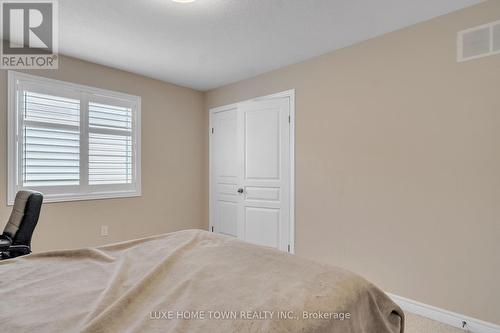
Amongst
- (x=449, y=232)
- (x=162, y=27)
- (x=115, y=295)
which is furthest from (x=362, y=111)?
(x=115, y=295)

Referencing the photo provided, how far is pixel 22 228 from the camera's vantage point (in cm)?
219

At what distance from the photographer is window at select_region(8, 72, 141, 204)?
2887mm

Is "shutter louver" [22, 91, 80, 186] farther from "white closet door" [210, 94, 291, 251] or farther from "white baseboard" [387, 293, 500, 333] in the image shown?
"white baseboard" [387, 293, 500, 333]

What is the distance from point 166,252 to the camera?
1611mm

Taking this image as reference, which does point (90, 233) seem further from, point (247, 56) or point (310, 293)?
point (310, 293)

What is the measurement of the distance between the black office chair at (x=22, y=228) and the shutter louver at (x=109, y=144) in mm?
1110

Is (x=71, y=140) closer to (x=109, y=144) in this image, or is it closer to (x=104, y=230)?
(x=109, y=144)

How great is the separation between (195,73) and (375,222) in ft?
9.24

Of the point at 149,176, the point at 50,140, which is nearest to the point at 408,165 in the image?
the point at 149,176

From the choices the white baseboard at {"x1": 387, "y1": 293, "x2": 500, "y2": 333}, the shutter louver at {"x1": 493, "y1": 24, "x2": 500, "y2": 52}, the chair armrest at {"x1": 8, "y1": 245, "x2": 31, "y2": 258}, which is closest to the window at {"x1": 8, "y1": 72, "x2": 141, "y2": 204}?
the chair armrest at {"x1": 8, "y1": 245, "x2": 31, "y2": 258}

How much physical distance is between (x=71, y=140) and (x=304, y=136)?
2690 millimetres

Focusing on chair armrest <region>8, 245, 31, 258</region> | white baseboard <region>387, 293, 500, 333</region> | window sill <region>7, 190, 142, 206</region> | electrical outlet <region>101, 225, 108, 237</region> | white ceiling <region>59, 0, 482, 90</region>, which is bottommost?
white baseboard <region>387, 293, 500, 333</region>

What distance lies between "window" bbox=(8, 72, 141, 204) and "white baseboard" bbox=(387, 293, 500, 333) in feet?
10.8

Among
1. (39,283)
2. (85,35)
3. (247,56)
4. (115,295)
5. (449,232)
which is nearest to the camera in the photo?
(115,295)
